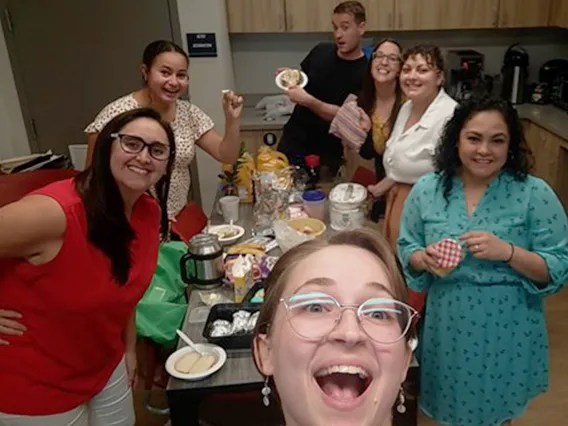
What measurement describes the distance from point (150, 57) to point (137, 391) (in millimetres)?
1608

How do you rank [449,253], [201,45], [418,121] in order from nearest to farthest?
[449,253], [418,121], [201,45]

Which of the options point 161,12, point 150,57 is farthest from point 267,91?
point 150,57

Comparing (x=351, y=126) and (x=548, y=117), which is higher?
(x=351, y=126)

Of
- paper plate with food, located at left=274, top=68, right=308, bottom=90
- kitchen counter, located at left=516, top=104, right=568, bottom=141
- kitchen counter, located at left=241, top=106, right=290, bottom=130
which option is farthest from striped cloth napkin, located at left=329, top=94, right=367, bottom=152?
kitchen counter, located at left=516, top=104, right=568, bottom=141

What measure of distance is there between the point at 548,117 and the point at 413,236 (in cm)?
275

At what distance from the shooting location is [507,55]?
458cm

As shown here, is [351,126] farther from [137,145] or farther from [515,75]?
[515,75]

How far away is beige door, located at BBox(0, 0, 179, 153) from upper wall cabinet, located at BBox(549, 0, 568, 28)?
2888 millimetres

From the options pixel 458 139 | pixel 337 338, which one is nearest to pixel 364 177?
pixel 458 139

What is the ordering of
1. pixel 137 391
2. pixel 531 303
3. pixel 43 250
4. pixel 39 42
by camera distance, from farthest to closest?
pixel 39 42 → pixel 137 391 → pixel 531 303 → pixel 43 250

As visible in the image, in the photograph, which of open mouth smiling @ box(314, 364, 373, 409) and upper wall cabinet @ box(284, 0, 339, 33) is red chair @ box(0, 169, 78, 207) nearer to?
open mouth smiling @ box(314, 364, 373, 409)

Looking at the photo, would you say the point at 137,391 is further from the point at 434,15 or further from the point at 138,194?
the point at 434,15

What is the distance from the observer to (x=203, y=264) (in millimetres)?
2113

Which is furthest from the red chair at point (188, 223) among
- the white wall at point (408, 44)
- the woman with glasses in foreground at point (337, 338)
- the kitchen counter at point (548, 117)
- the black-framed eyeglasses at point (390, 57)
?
the kitchen counter at point (548, 117)
